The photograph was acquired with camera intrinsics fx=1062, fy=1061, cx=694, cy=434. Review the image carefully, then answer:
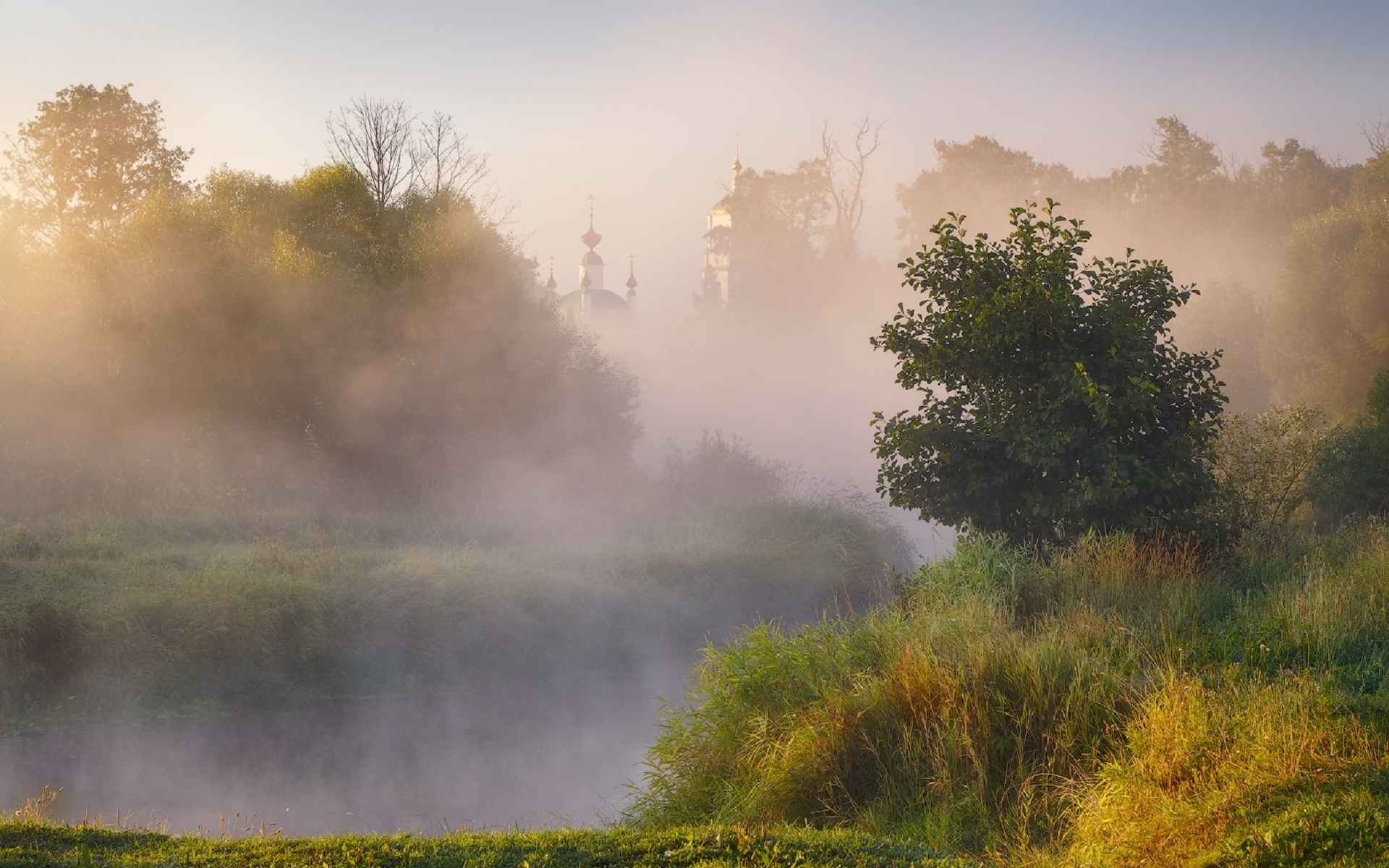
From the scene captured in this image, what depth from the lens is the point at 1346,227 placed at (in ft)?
94.5

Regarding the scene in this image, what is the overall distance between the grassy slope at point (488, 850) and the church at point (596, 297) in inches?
2097

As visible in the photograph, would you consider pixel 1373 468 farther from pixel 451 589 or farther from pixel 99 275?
pixel 99 275

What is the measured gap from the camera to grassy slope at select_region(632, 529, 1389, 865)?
4641 millimetres

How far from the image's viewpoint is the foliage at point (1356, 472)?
48.8 feet

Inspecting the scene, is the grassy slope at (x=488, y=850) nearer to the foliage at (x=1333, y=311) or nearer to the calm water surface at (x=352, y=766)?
the calm water surface at (x=352, y=766)

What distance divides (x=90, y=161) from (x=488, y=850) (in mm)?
23613

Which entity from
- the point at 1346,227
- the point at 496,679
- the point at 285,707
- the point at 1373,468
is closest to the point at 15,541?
the point at 285,707

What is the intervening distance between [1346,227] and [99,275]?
30.1 metres

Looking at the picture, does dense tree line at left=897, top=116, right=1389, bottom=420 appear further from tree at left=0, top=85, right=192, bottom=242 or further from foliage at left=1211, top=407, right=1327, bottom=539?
tree at left=0, top=85, right=192, bottom=242

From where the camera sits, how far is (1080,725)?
602 cm

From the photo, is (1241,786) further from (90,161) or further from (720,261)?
(720,261)

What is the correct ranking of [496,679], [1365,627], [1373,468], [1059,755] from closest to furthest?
[1059,755], [1365,627], [496,679], [1373,468]

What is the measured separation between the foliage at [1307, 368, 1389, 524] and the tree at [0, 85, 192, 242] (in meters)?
22.2

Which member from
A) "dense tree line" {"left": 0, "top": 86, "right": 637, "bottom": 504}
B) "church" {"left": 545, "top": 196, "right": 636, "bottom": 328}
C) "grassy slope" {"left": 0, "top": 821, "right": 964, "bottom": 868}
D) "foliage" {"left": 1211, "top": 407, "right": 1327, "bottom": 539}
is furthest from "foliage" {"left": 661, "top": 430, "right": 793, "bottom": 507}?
"church" {"left": 545, "top": 196, "right": 636, "bottom": 328}
